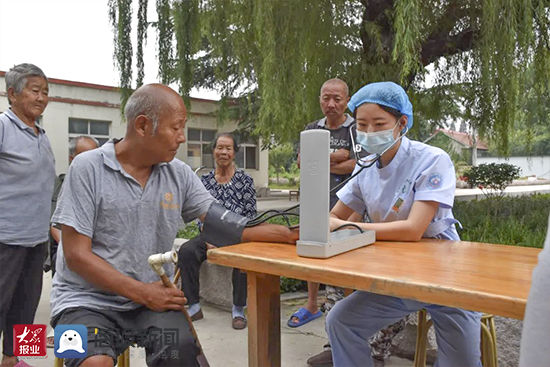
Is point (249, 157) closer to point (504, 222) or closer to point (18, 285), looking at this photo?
point (504, 222)

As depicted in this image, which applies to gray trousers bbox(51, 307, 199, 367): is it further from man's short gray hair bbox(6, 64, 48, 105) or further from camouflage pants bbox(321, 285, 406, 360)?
man's short gray hair bbox(6, 64, 48, 105)

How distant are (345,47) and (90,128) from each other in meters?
12.9

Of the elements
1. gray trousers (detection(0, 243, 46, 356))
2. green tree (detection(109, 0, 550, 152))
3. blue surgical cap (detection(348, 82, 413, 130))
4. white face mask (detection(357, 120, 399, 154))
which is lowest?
gray trousers (detection(0, 243, 46, 356))

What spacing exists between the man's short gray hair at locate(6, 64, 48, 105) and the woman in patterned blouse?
5.49 feet

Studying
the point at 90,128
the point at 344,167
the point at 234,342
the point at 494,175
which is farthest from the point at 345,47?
the point at 90,128

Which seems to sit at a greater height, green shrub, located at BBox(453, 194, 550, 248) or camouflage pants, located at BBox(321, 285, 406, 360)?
green shrub, located at BBox(453, 194, 550, 248)

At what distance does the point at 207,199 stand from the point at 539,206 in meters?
6.90

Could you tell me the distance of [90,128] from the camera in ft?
53.2

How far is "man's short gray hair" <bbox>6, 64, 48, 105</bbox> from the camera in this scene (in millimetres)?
2717

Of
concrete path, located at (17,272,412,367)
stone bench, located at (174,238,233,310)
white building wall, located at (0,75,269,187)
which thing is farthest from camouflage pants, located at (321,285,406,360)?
white building wall, located at (0,75,269,187)

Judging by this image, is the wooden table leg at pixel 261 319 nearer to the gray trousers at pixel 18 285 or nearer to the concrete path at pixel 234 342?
the concrete path at pixel 234 342

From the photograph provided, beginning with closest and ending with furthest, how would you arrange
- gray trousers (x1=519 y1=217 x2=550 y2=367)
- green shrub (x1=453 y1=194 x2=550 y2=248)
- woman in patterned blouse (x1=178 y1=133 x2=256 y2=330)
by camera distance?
gray trousers (x1=519 y1=217 x2=550 y2=367) → woman in patterned blouse (x1=178 y1=133 x2=256 y2=330) → green shrub (x1=453 y1=194 x2=550 y2=248)

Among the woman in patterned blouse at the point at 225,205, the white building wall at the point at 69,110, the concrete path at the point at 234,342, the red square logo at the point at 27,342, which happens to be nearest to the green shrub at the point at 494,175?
the white building wall at the point at 69,110

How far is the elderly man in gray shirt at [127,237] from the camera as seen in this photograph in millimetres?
1722
